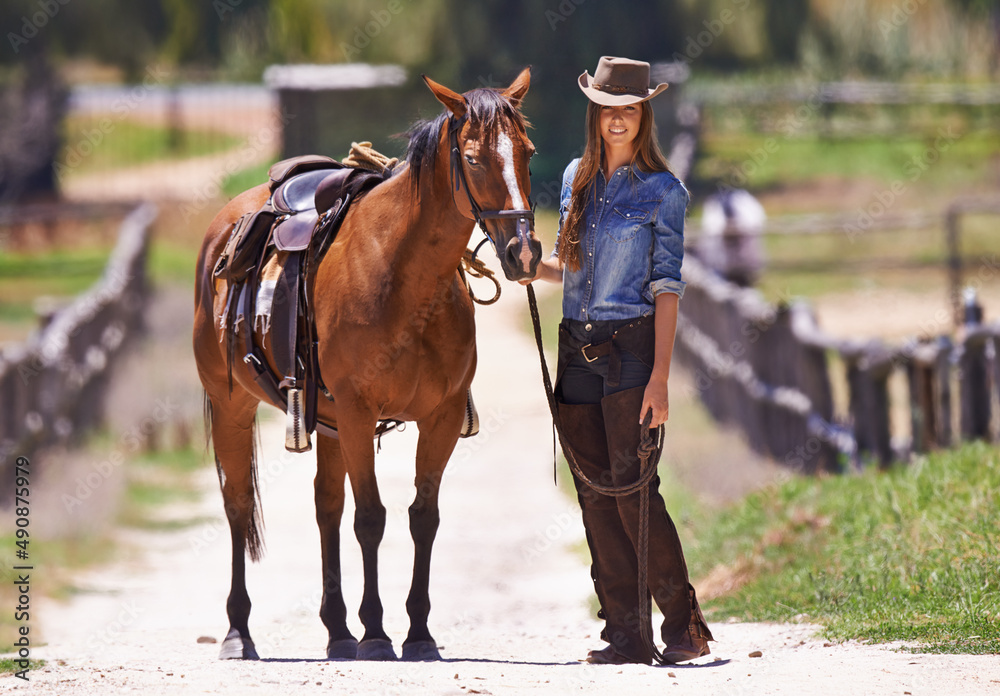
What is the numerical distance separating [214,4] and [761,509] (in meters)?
26.6

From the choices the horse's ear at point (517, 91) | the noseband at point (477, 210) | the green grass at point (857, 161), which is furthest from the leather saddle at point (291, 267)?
the green grass at point (857, 161)

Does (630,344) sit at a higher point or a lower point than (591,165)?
lower

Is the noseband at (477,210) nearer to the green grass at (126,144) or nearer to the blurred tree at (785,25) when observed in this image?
the blurred tree at (785,25)

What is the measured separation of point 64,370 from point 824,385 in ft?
20.4

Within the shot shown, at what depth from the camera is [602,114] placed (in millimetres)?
4738

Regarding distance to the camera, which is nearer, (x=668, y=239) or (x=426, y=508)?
(x=668, y=239)

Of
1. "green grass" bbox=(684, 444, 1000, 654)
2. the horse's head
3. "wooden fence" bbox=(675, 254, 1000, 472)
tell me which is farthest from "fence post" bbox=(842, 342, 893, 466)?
the horse's head

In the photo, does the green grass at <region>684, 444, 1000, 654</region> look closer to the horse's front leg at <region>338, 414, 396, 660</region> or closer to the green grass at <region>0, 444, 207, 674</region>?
the horse's front leg at <region>338, 414, 396, 660</region>

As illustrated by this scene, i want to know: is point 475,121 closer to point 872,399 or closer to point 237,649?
point 237,649

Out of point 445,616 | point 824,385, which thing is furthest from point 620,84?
point 824,385

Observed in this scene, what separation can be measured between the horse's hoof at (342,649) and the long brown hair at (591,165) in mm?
1873

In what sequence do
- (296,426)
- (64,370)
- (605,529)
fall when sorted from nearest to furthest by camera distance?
(605,529)
(296,426)
(64,370)

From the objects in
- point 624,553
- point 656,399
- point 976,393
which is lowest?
point 976,393

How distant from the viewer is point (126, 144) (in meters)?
31.2
